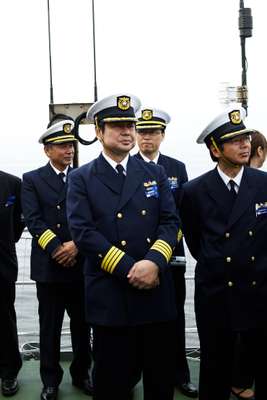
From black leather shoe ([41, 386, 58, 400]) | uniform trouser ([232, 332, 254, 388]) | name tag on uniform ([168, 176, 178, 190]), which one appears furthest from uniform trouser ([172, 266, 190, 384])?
black leather shoe ([41, 386, 58, 400])

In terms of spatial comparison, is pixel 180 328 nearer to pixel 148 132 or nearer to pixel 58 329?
pixel 58 329

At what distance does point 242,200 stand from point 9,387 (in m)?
2.04

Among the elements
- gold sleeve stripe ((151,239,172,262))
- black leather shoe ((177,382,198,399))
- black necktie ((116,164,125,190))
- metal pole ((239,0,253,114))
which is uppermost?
→ metal pole ((239,0,253,114))

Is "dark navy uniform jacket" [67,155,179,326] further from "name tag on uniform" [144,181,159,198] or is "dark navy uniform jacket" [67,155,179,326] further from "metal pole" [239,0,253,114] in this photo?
"metal pole" [239,0,253,114]

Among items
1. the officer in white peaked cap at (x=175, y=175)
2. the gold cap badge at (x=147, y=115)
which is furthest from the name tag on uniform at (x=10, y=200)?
the gold cap badge at (x=147, y=115)

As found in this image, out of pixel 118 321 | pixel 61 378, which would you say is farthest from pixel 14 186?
pixel 118 321

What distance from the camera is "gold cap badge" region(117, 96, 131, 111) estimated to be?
3211 millimetres

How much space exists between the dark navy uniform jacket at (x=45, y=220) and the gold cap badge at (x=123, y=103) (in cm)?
100

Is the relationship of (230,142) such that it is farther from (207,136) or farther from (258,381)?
(258,381)

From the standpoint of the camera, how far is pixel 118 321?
3008mm

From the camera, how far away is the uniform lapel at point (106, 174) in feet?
10.3

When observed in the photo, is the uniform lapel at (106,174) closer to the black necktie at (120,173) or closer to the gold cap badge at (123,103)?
the black necktie at (120,173)

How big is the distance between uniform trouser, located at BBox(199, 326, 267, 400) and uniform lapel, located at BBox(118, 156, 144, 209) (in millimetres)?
826

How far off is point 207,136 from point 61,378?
1870 mm
